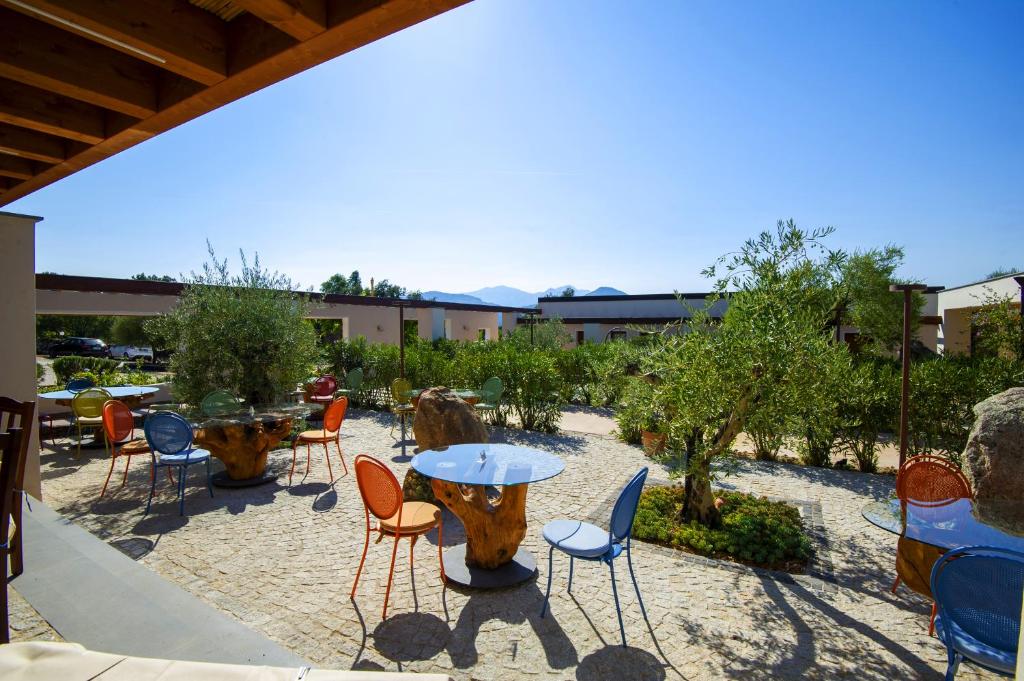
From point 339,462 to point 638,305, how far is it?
874 inches

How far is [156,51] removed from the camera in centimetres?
210

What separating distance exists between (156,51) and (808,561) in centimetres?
563

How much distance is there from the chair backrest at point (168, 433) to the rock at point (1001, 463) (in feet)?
22.9

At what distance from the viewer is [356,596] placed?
12.0 ft

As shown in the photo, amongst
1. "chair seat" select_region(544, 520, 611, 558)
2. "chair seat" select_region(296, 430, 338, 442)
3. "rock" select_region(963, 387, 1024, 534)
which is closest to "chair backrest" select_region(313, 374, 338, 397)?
"chair seat" select_region(296, 430, 338, 442)

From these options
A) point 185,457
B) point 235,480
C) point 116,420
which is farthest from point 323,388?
point 185,457

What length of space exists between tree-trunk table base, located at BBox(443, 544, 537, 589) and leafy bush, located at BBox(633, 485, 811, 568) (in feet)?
4.35

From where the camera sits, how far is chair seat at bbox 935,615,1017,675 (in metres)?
2.12

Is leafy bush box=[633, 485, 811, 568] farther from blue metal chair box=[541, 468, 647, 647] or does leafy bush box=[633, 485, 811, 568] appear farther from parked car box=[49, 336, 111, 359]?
parked car box=[49, 336, 111, 359]

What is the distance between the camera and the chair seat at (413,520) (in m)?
Answer: 3.47

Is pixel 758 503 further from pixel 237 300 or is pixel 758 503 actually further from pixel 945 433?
pixel 237 300

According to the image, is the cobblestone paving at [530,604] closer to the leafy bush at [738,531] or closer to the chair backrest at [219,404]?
the leafy bush at [738,531]

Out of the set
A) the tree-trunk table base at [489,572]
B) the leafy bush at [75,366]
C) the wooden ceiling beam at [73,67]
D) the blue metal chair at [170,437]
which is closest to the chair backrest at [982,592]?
the tree-trunk table base at [489,572]

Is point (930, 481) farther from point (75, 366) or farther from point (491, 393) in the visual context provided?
point (75, 366)
